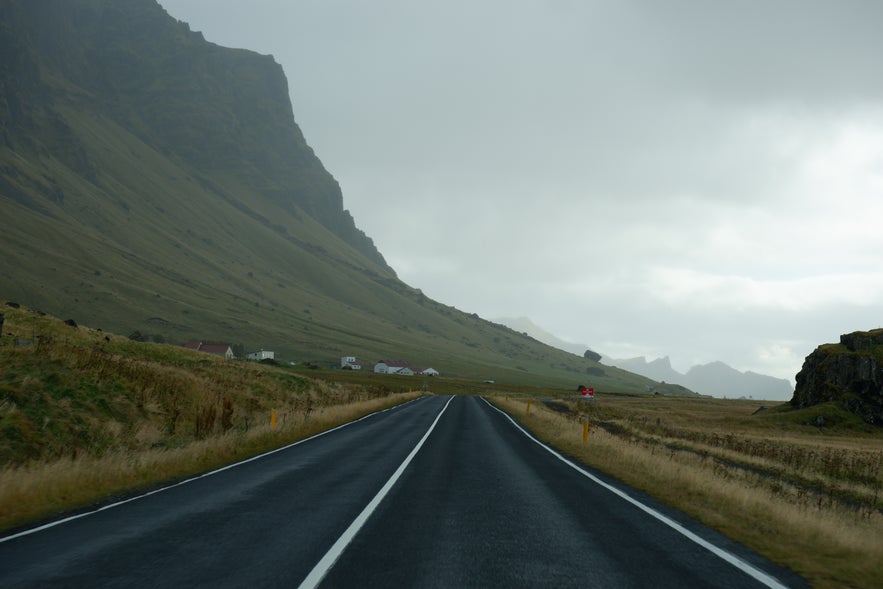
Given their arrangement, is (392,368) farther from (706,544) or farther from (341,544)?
(341,544)

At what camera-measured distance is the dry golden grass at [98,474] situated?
9.56m

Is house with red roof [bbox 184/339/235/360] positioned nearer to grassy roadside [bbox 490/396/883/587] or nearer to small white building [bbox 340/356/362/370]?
small white building [bbox 340/356/362/370]

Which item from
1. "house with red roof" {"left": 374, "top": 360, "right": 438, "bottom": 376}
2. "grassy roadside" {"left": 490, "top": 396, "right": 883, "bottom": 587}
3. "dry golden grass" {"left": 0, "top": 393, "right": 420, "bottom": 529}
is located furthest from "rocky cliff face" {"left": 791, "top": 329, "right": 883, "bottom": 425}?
"house with red roof" {"left": 374, "top": 360, "right": 438, "bottom": 376}

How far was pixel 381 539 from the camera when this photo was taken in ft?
25.3

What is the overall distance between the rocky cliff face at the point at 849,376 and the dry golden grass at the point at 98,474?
4682 centimetres

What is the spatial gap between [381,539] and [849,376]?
54258mm

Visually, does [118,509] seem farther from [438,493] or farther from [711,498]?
[711,498]

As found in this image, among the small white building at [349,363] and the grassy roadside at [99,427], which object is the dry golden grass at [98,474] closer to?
the grassy roadside at [99,427]

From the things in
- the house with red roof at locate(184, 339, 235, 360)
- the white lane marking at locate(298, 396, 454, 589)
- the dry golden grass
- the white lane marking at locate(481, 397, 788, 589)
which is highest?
the house with red roof at locate(184, 339, 235, 360)

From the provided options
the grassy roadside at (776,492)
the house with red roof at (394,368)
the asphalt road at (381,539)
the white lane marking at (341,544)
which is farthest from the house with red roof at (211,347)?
the white lane marking at (341,544)

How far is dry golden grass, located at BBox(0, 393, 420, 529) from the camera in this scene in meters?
9.56

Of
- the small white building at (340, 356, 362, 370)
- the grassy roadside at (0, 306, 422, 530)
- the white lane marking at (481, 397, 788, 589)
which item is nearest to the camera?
the white lane marking at (481, 397, 788, 589)

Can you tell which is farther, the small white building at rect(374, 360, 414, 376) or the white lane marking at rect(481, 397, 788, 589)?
the small white building at rect(374, 360, 414, 376)

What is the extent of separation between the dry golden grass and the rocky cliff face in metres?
46.8
